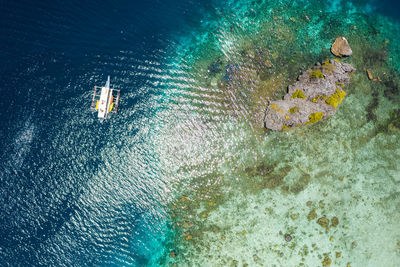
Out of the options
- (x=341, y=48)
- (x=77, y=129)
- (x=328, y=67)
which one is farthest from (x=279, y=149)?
(x=77, y=129)

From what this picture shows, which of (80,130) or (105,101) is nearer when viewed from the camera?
(105,101)

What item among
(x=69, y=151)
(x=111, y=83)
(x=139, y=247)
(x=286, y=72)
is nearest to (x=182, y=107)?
(x=111, y=83)

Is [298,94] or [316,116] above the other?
[298,94]

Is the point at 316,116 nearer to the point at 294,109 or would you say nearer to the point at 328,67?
the point at 294,109

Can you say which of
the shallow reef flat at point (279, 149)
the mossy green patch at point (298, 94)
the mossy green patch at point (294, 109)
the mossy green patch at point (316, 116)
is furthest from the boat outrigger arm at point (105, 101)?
→ the mossy green patch at point (316, 116)

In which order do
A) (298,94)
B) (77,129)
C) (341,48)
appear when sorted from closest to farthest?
(298,94) → (341,48) → (77,129)

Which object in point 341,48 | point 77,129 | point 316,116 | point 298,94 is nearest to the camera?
point 316,116

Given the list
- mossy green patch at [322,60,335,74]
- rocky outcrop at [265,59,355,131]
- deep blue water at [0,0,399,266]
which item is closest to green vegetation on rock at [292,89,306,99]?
rocky outcrop at [265,59,355,131]

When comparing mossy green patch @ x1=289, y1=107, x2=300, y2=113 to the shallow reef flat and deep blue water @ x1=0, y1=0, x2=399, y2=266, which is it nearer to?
the shallow reef flat
